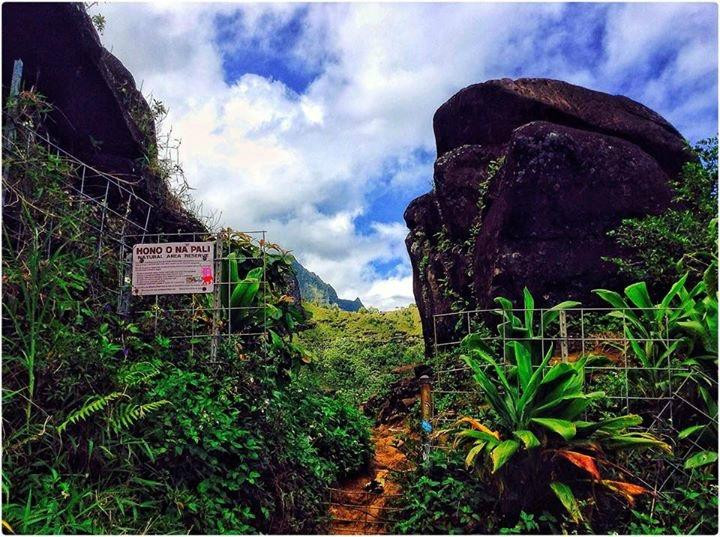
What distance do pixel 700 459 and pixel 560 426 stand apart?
1493mm

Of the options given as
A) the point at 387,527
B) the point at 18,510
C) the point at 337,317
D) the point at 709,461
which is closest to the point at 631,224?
the point at 709,461

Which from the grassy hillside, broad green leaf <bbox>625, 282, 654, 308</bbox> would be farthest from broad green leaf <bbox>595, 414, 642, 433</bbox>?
the grassy hillside

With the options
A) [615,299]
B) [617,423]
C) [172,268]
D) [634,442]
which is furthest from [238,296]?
[615,299]

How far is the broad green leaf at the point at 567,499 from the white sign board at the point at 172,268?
3.80 metres

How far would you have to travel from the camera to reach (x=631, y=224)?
26.5 ft

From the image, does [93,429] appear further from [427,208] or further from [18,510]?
[427,208]

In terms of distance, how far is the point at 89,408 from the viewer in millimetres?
3887

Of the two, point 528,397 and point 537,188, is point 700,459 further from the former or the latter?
point 537,188

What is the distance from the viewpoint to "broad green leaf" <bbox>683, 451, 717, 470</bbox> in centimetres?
497

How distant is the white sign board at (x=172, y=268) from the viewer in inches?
230

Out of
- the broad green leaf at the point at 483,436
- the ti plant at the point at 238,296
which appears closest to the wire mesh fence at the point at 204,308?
the ti plant at the point at 238,296

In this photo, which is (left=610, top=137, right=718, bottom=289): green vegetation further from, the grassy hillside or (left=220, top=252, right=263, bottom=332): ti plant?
(left=220, top=252, right=263, bottom=332): ti plant

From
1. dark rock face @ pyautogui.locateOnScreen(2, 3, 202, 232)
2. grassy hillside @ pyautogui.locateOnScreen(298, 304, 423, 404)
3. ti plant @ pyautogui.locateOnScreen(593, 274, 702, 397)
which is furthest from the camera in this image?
grassy hillside @ pyautogui.locateOnScreen(298, 304, 423, 404)

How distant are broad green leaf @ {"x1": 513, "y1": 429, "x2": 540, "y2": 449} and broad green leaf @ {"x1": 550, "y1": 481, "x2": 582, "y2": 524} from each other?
0.39 meters
